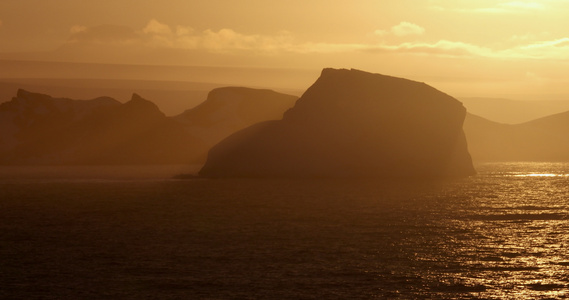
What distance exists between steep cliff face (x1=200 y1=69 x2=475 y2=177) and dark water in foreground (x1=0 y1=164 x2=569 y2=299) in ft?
81.9

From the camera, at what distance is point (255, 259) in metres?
36.0

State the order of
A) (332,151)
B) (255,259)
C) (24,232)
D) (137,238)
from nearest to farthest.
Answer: (255,259), (137,238), (24,232), (332,151)

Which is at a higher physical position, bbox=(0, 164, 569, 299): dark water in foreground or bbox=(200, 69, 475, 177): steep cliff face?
bbox=(200, 69, 475, 177): steep cliff face

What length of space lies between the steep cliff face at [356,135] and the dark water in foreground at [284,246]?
24956mm

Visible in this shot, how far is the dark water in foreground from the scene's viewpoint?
29.3 meters

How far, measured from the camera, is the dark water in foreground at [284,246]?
96.0 feet

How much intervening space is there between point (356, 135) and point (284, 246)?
62.1 metres

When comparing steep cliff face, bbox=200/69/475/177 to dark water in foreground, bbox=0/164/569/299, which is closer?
dark water in foreground, bbox=0/164/569/299

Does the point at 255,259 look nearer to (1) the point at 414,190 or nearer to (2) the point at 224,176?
(1) the point at 414,190

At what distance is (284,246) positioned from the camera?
4034cm

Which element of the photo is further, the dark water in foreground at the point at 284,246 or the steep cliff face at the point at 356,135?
the steep cliff face at the point at 356,135

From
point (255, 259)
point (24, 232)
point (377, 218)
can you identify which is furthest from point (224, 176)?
point (255, 259)

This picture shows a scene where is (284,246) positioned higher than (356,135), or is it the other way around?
(356,135)

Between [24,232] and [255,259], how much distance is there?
18.5m
